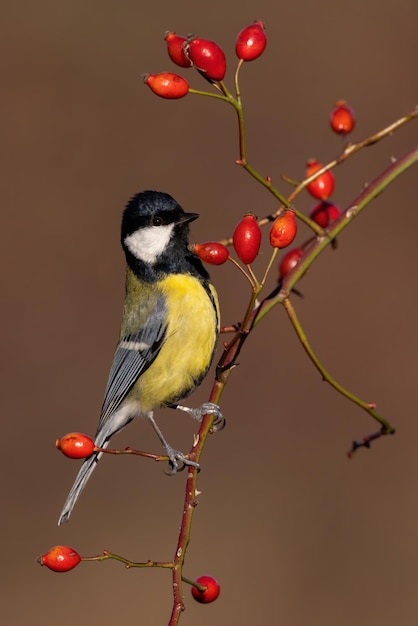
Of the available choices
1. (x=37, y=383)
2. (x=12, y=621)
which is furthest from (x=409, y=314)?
(x=12, y=621)

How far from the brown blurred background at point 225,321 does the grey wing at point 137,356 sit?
2866mm

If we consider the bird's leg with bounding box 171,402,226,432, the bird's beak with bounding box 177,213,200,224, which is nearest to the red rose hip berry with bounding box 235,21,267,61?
the bird's leg with bounding box 171,402,226,432

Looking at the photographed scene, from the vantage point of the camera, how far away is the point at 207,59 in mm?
2174

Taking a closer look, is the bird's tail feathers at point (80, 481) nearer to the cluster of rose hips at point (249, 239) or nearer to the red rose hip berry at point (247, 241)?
the cluster of rose hips at point (249, 239)

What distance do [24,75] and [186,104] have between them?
5.73 ft

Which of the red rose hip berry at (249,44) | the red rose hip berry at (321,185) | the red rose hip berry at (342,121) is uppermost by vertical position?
the red rose hip berry at (249,44)

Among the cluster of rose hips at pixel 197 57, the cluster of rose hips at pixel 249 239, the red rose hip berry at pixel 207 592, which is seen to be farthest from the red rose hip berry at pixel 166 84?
the red rose hip berry at pixel 207 592

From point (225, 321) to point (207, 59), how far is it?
4.66 metres

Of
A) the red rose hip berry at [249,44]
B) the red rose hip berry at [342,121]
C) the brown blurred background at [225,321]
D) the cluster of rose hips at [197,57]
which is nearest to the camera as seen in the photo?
the cluster of rose hips at [197,57]

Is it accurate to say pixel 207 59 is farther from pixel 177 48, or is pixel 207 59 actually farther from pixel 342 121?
pixel 342 121

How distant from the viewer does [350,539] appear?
592cm

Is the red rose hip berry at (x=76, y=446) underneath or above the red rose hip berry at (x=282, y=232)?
underneath

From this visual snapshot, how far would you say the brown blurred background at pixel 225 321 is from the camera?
595 cm

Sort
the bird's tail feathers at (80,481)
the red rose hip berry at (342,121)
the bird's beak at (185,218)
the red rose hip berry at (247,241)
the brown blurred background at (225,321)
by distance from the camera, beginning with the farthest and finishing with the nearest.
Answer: the brown blurred background at (225,321) < the bird's beak at (185,218) < the bird's tail feathers at (80,481) < the red rose hip berry at (342,121) < the red rose hip berry at (247,241)
